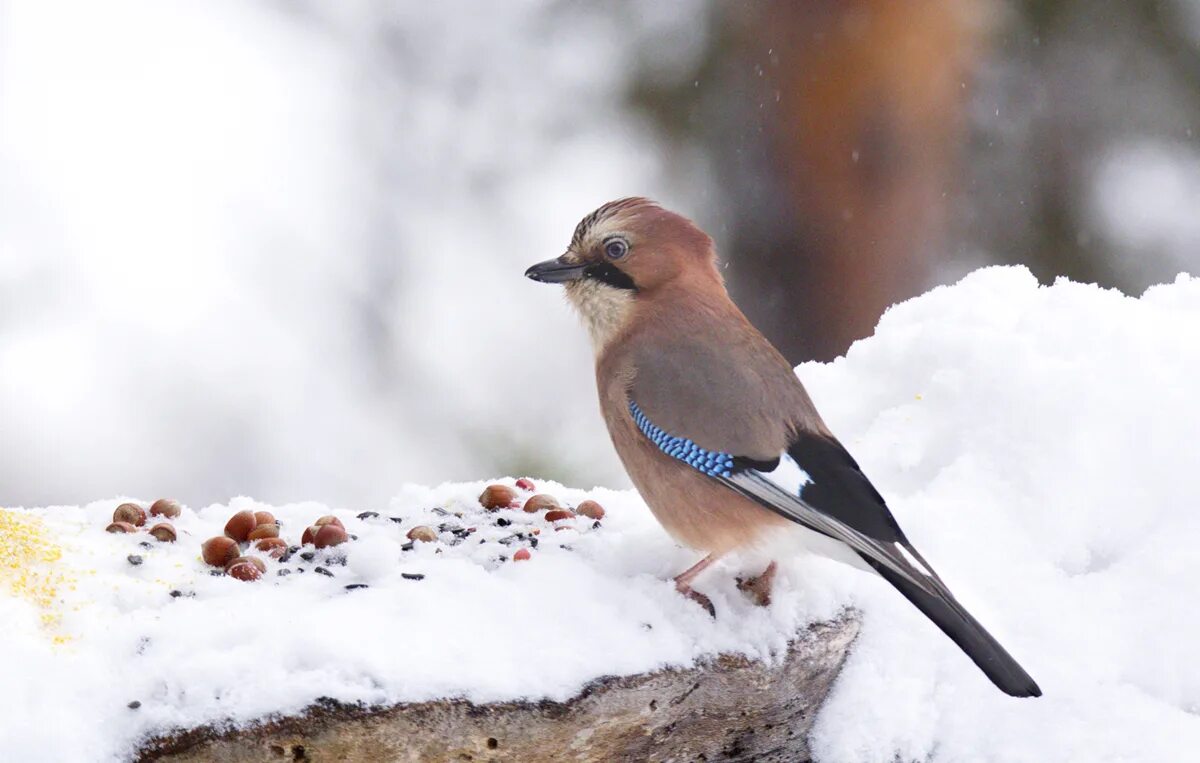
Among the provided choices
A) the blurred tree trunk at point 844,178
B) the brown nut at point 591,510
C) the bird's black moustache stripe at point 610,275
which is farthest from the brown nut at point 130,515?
the blurred tree trunk at point 844,178

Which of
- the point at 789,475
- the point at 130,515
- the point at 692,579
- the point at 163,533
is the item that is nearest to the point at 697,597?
the point at 692,579

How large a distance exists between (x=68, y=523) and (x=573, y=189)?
3.56m

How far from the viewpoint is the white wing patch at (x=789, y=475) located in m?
2.74

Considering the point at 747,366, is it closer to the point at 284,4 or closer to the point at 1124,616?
the point at 1124,616

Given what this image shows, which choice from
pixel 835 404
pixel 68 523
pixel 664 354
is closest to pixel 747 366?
pixel 664 354

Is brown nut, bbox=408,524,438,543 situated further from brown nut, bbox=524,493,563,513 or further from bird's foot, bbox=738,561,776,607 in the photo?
bird's foot, bbox=738,561,776,607

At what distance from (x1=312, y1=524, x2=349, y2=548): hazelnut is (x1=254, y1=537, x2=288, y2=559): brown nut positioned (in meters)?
0.07

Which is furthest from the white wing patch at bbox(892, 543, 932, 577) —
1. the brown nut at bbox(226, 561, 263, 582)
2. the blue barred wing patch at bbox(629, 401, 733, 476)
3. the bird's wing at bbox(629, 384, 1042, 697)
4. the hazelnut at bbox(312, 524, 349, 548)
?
the brown nut at bbox(226, 561, 263, 582)

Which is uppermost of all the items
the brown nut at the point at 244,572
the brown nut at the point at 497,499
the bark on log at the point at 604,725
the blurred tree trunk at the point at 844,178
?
the blurred tree trunk at the point at 844,178

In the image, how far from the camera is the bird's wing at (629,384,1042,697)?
99.6 inches

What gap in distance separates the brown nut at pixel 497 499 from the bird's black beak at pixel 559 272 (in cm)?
55

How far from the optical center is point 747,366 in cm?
299

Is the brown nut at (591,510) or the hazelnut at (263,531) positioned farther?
the brown nut at (591,510)

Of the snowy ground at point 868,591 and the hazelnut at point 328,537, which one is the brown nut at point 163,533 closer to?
the snowy ground at point 868,591
